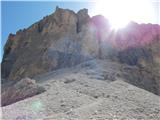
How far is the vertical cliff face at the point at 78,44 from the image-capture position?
3055cm

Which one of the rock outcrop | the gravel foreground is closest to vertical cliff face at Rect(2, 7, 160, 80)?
the rock outcrop

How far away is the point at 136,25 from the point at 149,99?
20.1 m

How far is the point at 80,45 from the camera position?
30.7 metres

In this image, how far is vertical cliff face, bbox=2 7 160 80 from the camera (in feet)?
100

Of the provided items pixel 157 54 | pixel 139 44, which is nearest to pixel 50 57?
pixel 139 44

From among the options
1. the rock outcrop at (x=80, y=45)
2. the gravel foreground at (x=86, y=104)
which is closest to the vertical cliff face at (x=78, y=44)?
the rock outcrop at (x=80, y=45)

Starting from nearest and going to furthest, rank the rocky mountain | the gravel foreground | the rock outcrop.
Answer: the gravel foreground, the rocky mountain, the rock outcrop

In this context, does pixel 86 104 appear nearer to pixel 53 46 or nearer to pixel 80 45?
pixel 80 45

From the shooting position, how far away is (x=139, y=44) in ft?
108

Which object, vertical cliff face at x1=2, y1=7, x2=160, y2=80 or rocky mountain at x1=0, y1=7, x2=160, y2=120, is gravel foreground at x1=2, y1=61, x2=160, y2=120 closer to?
rocky mountain at x1=0, y1=7, x2=160, y2=120

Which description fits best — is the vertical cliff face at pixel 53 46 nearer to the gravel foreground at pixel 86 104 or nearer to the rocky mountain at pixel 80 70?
the rocky mountain at pixel 80 70

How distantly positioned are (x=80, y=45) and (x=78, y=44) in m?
0.39

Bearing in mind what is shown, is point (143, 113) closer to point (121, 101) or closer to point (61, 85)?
point (121, 101)

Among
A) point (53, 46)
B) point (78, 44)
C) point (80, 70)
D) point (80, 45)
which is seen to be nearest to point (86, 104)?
point (80, 70)
